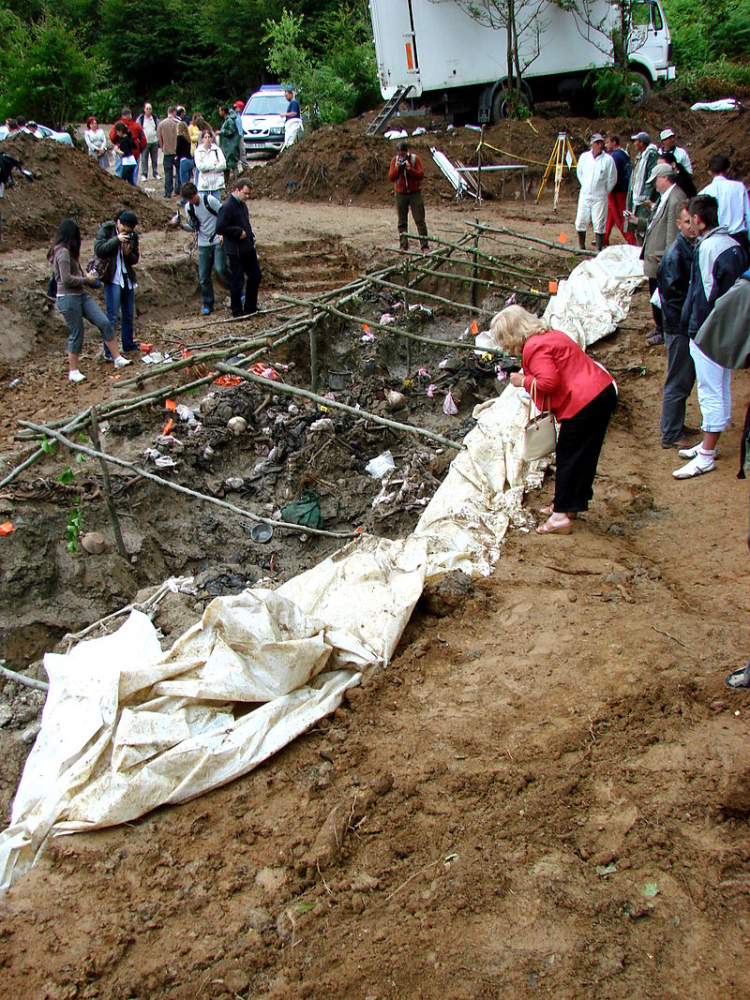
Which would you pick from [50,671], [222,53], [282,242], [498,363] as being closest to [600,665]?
[50,671]

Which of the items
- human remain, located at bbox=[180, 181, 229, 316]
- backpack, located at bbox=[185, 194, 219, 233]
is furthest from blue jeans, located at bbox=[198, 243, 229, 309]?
backpack, located at bbox=[185, 194, 219, 233]

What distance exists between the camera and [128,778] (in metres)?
2.88

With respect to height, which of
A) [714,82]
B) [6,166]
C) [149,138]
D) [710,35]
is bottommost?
[6,166]

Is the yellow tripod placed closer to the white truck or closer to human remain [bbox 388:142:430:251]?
the white truck

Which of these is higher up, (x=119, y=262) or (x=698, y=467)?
(x=119, y=262)

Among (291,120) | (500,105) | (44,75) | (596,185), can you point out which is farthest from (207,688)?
(44,75)

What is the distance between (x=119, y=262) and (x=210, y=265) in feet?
6.29

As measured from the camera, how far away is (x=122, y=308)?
28.3 feet

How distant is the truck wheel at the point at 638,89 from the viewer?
56.7 ft

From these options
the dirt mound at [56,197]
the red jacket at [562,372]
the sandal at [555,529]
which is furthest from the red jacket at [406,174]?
the sandal at [555,529]

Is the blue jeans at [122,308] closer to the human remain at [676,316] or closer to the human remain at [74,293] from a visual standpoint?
the human remain at [74,293]

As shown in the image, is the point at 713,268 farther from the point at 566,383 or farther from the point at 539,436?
the point at 539,436

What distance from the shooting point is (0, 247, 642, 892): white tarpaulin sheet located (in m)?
2.88

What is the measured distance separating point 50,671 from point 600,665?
2510 millimetres
